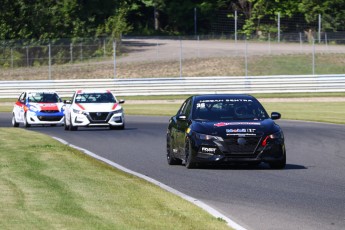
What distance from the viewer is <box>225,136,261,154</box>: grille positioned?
18.0m

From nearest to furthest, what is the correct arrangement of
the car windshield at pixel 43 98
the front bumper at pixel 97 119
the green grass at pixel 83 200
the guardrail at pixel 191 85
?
the green grass at pixel 83 200
the front bumper at pixel 97 119
the car windshield at pixel 43 98
the guardrail at pixel 191 85

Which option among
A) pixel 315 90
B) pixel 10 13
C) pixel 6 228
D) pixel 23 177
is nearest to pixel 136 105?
pixel 315 90

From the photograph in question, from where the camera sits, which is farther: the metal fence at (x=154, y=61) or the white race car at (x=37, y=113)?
the metal fence at (x=154, y=61)

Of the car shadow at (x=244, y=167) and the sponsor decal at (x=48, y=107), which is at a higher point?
the car shadow at (x=244, y=167)

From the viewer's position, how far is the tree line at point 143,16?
71.2 m

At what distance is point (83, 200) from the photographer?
12469 mm

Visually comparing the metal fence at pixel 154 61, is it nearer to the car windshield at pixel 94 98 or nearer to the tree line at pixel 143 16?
the tree line at pixel 143 16

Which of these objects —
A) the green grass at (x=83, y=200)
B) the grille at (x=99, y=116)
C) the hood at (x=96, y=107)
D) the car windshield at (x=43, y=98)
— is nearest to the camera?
the green grass at (x=83, y=200)

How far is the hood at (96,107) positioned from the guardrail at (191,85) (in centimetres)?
2031

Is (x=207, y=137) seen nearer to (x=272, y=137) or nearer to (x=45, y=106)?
(x=272, y=137)

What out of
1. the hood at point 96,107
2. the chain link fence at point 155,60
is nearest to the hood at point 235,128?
the hood at point 96,107

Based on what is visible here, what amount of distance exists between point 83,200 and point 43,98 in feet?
82.8

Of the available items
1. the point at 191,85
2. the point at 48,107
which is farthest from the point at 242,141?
the point at 191,85

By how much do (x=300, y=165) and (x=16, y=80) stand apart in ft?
134
